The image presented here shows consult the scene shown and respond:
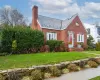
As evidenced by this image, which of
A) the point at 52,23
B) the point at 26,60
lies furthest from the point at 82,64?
the point at 52,23

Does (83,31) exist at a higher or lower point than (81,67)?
higher

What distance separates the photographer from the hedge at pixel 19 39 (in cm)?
1738

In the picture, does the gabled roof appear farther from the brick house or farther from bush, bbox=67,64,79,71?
bush, bbox=67,64,79,71

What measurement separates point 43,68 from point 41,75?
730mm

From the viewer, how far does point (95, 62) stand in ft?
45.8

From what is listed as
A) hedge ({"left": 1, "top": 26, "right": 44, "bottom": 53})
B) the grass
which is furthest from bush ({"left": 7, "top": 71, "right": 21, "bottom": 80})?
hedge ({"left": 1, "top": 26, "right": 44, "bottom": 53})

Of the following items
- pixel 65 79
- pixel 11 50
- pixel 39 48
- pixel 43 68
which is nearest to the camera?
pixel 65 79

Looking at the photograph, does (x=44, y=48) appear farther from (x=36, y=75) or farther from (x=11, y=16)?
(x=11, y=16)

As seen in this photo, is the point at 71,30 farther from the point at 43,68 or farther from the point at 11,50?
the point at 43,68

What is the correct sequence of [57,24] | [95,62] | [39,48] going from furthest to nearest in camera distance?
[57,24]
[39,48]
[95,62]

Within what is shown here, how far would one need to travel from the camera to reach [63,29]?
27188 millimetres

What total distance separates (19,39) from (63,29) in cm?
1053

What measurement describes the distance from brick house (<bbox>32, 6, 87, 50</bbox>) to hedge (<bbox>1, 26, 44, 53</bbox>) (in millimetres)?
5080

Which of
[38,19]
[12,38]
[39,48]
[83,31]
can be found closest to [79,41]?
[83,31]
